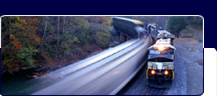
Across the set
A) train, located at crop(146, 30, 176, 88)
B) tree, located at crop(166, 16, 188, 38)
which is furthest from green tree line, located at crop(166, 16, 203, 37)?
train, located at crop(146, 30, 176, 88)

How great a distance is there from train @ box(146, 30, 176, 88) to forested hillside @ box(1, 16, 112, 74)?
2.77 metres

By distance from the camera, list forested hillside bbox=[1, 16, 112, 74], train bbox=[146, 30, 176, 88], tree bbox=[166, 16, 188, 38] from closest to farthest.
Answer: forested hillside bbox=[1, 16, 112, 74] → tree bbox=[166, 16, 188, 38] → train bbox=[146, 30, 176, 88]

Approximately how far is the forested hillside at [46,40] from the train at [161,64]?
277 cm

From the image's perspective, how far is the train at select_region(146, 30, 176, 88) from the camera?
863cm

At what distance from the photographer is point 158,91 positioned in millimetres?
8180

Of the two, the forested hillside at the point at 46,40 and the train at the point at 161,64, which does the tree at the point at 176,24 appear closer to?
the train at the point at 161,64

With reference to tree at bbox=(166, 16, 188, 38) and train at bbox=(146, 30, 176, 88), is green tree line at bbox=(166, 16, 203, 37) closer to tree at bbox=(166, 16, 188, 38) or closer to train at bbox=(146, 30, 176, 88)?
tree at bbox=(166, 16, 188, 38)

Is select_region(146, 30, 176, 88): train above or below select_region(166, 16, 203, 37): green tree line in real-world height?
below

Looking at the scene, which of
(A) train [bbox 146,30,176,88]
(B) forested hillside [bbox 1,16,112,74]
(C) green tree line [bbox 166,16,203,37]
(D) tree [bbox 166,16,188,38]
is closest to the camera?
(B) forested hillside [bbox 1,16,112,74]

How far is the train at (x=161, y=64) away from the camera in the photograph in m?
8.63

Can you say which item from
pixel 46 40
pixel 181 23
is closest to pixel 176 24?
pixel 181 23

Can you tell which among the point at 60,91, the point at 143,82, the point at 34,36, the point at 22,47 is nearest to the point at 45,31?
the point at 34,36

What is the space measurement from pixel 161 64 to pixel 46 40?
219 inches

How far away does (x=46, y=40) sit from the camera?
27.2 feet
